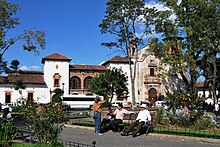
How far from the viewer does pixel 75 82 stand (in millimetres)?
48312

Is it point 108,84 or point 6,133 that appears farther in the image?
point 108,84

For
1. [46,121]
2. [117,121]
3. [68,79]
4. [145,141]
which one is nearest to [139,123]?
[145,141]

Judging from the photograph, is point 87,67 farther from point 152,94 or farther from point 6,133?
point 6,133

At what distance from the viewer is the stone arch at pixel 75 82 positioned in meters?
48.0

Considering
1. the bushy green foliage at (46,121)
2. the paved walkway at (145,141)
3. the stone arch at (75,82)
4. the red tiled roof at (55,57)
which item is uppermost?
the red tiled roof at (55,57)

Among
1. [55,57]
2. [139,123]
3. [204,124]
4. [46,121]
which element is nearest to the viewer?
[46,121]

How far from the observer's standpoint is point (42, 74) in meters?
50.1

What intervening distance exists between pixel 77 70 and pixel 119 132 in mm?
36086

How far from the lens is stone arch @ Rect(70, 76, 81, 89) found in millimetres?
48031

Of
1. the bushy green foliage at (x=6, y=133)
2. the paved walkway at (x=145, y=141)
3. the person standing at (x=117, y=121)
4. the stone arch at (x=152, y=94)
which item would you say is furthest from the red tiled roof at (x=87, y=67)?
the bushy green foliage at (x=6, y=133)

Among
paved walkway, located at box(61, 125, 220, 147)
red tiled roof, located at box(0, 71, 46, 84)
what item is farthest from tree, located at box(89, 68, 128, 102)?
paved walkway, located at box(61, 125, 220, 147)

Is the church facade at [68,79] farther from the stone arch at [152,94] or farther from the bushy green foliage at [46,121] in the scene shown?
the bushy green foliage at [46,121]

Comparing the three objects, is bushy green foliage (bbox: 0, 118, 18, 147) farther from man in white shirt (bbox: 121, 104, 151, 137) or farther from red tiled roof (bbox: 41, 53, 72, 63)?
red tiled roof (bbox: 41, 53, 72, 63)

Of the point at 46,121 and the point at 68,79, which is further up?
the point at 68,79
